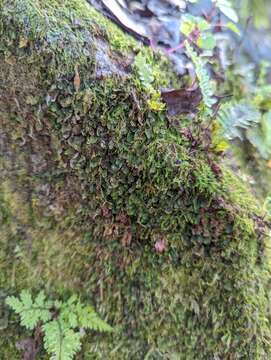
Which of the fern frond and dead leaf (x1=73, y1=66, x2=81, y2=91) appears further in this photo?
the fern frond

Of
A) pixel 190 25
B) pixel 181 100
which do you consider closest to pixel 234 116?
pixel 181 100

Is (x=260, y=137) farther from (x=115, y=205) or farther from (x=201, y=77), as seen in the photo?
(x=115, y=205)

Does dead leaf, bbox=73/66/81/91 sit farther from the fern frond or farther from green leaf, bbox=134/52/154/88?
the fern frond

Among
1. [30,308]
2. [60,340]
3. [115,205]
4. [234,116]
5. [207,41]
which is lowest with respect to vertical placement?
[60,340]

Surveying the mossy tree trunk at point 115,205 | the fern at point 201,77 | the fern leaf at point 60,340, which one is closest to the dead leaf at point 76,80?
the mossy tree trunk at point 115,205

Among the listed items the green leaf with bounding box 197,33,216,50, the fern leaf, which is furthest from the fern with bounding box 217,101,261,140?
the fern leaf
